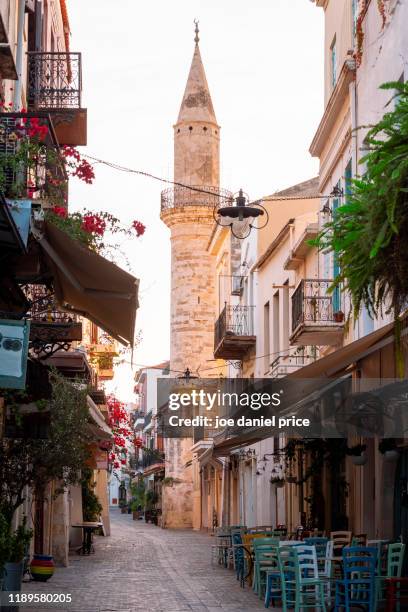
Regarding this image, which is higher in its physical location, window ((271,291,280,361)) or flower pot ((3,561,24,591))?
window ((271,291,280,361))

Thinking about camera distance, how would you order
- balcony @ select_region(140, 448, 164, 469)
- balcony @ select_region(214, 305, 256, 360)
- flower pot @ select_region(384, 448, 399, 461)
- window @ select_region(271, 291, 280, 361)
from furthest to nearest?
balcony @ select_region(140, 448, 164, 469) < balcony @ select_region(214, 305, 256, 360) < window @ select_region(271, 291, 280, 361) < flower pot @ select_region(384, 448, 399, 461)

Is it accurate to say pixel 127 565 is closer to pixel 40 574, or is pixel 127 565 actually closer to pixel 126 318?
pixel 40 574

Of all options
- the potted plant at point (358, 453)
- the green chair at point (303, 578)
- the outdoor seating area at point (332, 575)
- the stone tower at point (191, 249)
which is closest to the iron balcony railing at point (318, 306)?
the potted plant at point (358, 453)

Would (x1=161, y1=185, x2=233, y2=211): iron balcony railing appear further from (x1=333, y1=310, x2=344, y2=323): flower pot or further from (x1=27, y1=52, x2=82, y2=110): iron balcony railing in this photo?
(x1=27, y1=52, x2=82, y2=110): iron balcony railing

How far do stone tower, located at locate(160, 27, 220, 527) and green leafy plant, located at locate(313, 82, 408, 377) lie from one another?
4166 cm

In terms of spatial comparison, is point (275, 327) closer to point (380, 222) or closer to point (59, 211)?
point (59, 211)

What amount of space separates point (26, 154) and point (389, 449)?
8.34 metres

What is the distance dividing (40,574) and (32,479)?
2.70 meters

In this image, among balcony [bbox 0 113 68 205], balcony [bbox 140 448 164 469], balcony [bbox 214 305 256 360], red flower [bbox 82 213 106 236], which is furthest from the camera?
balcony [bbox 140 448 164 469]

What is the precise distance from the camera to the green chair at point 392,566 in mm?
13875

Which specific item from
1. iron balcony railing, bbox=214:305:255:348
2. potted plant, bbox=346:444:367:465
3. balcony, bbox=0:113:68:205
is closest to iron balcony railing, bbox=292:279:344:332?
potted plant, bbox=346:444:367:465

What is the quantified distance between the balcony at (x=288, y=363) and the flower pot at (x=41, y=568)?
30.2ft

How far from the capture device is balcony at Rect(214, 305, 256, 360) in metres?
35.3

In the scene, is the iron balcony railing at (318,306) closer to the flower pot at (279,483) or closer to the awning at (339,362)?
the awning at (339,362)
